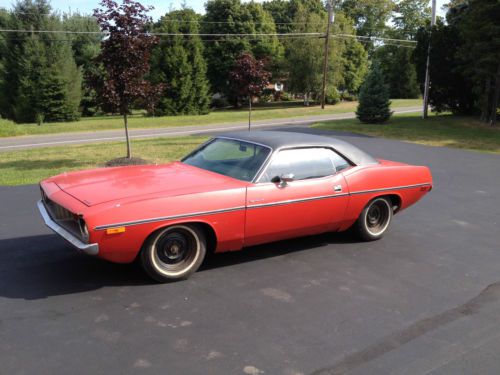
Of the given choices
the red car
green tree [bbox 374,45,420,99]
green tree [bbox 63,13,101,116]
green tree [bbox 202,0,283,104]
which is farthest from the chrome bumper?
green tree [bbox 374,45,420,99]

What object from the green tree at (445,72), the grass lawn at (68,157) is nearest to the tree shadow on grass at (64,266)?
the grass lawn at (68,157)

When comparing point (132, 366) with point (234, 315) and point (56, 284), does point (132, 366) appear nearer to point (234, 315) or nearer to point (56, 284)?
point (234, 315)

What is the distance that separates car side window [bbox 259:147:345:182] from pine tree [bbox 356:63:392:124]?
20.1 meters

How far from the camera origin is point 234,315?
3.92 m

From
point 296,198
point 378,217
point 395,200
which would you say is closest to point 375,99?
point 395,200

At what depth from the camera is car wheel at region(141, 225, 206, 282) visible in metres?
4.36

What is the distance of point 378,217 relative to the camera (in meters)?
6.12

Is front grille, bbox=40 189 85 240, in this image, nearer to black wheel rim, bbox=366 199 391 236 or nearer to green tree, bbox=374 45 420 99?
black wheel rim, bbox=366 199 391 236

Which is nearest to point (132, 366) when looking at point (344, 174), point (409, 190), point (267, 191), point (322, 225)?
point (267, 191)

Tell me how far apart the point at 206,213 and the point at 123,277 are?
1.04 m

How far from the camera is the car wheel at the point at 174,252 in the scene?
4.36 m

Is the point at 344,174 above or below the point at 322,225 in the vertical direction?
above

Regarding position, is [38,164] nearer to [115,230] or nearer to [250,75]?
[250,75]

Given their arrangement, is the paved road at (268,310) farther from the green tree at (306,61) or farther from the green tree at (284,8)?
the green tree at (284,8)
